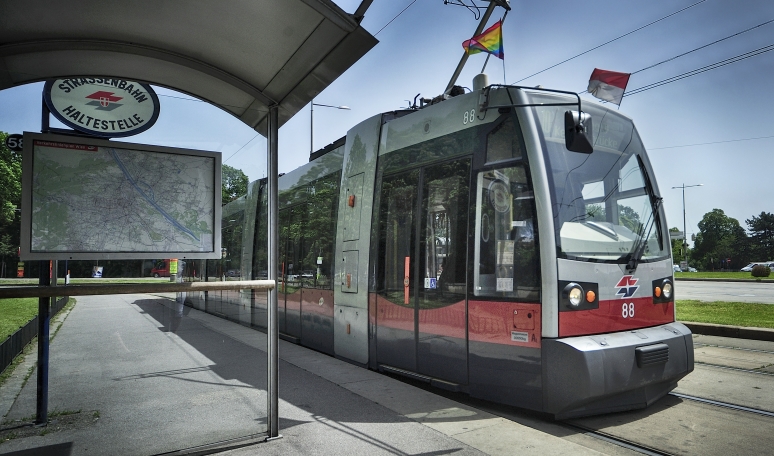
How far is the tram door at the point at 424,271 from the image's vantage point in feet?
19.7

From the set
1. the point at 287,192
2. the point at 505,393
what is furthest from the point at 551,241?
the point at 287,192

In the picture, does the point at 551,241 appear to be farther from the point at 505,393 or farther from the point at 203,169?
the point at 203,169

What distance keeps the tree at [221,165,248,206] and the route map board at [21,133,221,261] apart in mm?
87

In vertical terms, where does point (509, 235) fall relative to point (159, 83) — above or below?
below

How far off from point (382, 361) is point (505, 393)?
2227 millimetres

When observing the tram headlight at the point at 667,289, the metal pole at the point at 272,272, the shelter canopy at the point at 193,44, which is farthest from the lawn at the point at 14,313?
the tram headlight at the point at 667,289

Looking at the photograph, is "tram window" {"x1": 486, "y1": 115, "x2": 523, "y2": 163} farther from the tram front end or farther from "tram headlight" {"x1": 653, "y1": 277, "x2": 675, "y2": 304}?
"tram headlight" {"x1": 653, "y1": 277, "x2": 675, "y2": 304}

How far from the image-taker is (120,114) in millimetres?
4371

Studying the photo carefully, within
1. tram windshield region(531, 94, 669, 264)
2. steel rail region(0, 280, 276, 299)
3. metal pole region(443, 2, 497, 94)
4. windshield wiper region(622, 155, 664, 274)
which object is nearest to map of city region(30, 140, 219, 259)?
steel rail region(0, 280, 276, 299)

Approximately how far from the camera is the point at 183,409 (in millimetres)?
4641

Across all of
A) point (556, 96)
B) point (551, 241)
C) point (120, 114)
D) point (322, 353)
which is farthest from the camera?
point (322, 353)

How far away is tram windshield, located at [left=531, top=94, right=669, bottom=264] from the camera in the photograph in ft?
17.7

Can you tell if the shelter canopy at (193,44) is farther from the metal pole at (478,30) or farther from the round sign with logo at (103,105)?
the metal pole at (478,30)

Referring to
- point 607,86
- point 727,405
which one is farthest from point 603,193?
point 727,405
